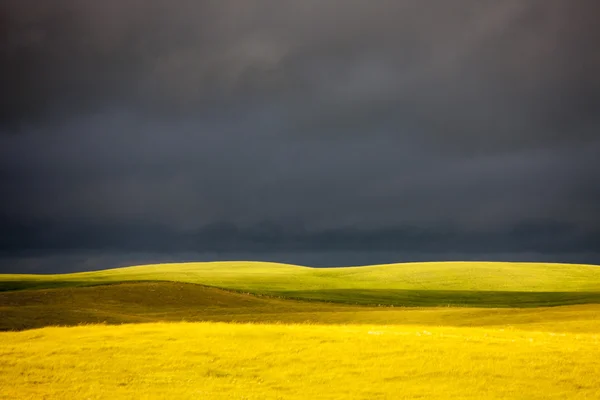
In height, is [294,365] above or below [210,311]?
above

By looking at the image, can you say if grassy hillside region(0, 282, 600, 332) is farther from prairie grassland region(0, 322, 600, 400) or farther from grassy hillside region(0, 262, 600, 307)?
grassy hillside region(0, 262, 600, 307)

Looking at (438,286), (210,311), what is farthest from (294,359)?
(438,286)

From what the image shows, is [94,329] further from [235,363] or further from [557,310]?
[557,310]

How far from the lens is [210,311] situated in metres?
54.9

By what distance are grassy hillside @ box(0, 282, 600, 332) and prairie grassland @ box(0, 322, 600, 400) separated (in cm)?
991

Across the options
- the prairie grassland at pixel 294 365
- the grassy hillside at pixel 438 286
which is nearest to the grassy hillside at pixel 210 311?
the prairie grassland at pixel 294 365

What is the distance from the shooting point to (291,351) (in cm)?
2514

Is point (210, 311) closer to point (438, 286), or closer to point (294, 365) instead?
point (294, 365)

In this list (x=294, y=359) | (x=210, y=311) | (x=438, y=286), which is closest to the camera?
(x=294, y=359)

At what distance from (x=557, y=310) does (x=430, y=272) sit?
204 ft

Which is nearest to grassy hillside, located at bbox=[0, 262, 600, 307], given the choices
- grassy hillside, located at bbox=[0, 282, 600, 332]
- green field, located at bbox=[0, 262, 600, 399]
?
grassy hillside, located at bbox=[0, 282, 600, 332]

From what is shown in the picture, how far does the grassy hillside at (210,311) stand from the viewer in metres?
39.6

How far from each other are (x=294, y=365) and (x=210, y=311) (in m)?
33.1

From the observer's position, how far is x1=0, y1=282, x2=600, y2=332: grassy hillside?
3962cm
